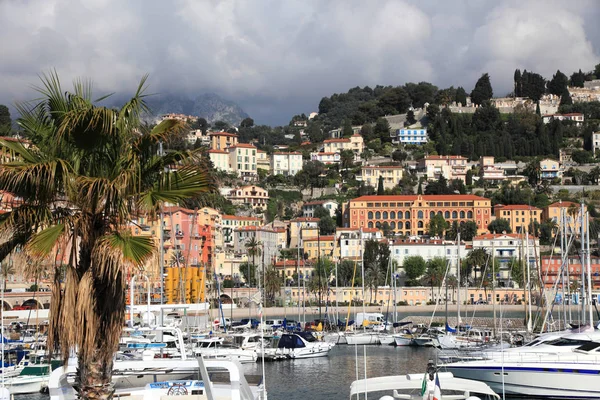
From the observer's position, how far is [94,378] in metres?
8.95

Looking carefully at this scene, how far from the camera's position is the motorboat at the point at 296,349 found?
47.9 meters

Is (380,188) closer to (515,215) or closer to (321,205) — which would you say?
(321,205)

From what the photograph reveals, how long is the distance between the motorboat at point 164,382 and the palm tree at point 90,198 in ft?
2.81

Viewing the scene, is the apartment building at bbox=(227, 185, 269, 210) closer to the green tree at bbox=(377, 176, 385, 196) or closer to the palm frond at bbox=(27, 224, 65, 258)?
the green tree at bbox=(377, 176, 385, 196)

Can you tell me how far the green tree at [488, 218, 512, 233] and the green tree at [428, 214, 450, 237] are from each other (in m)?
7.87

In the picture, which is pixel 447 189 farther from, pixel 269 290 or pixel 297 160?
pixel 269 290

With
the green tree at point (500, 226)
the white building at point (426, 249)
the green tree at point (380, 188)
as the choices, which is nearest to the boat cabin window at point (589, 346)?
the white building at point (426, 249)

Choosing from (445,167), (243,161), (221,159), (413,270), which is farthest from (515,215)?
(221,159)

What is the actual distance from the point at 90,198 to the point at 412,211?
14286 centimetres

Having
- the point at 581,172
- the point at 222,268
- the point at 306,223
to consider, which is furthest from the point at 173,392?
the point at 581,172

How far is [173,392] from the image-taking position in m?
11.5

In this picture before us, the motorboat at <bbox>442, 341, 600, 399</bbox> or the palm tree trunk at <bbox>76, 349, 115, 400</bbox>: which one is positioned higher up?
the palm tree trunk at <bbox>76, 349, 115, 400</bbox>

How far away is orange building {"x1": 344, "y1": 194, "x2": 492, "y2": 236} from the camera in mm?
149500

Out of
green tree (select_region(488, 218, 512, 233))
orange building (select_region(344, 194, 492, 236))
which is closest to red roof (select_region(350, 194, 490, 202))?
orange building (select_region(344, 194, 492, 236))
